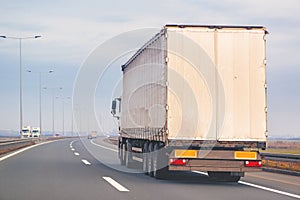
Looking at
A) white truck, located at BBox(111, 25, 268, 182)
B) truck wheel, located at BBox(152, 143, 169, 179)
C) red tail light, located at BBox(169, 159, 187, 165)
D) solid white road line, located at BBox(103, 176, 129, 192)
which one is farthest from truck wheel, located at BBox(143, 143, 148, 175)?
red tail light, located at BBox(169, 159, 187, 165)

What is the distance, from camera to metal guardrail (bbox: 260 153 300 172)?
68.7 feet

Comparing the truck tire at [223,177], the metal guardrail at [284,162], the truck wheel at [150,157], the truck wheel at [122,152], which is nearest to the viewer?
the truck tire at [223,177]

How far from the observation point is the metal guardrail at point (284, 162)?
68.7 feet

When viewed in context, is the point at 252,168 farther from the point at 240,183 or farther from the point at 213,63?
the point at 213,63

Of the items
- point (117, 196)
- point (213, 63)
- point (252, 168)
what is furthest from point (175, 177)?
point (117, 196)

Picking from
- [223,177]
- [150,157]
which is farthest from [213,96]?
[223,177]

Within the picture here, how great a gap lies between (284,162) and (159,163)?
6.78 meters

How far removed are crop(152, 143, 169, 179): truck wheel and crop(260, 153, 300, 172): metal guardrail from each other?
214 inches

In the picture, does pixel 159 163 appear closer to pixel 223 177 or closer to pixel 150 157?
pixel 150 157

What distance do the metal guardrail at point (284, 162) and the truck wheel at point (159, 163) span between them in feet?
17.8

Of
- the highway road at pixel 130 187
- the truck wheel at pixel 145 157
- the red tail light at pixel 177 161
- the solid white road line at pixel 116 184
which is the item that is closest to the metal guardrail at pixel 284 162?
the highway road at pixel 130 187

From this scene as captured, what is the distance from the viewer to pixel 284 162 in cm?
2198

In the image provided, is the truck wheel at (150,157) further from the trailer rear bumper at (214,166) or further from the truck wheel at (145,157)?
the trailer rear bumper at (214,166)

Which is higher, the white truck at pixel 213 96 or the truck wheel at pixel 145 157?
the white truck at pixel 213 96
